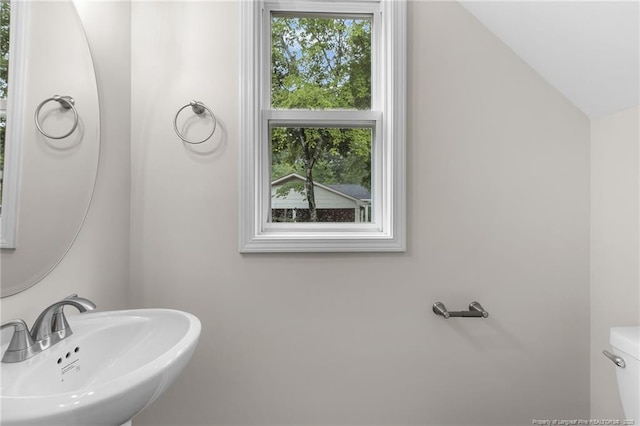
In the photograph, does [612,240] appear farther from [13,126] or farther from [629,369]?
[13,126]

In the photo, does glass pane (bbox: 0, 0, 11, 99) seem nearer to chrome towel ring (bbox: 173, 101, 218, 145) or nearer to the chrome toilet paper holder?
chrome towel ring (bbox: 173, 101, 218, 145)

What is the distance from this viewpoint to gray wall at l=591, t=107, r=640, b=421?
1241 millimetres

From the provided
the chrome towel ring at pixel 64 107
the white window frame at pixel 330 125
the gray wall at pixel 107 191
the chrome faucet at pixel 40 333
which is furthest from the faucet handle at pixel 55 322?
the white window frame at pixel 330 125

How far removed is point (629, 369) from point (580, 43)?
1083 mm

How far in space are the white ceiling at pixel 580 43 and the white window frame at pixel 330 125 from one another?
0.38 metres

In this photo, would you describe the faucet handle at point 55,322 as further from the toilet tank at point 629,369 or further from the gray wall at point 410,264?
the toilet tank at point 629,369

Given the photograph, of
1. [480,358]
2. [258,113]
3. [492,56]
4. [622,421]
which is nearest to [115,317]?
[258,113]

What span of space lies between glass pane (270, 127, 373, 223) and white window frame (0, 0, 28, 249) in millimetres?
843

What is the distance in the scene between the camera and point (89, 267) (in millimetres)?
1157

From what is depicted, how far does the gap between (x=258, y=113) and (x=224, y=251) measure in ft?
1.87

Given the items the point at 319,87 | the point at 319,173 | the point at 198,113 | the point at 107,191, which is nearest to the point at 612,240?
the point at 319,173

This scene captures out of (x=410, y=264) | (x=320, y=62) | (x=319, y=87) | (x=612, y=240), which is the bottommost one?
(x=410, y=264)

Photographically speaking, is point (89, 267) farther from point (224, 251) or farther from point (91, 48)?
point (91, 48)

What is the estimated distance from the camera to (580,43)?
1.20 metres
